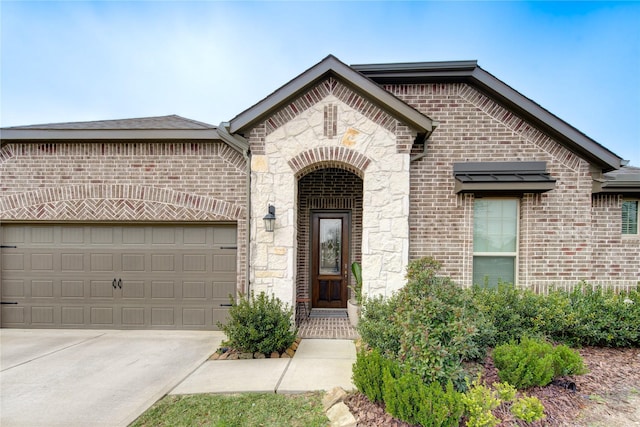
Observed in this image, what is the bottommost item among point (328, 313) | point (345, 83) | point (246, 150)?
point (328, 313)

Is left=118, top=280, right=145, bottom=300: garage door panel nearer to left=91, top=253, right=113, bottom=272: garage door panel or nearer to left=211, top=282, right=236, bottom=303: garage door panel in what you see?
left=91, top=253, right=113, bottom=272: garage door panel

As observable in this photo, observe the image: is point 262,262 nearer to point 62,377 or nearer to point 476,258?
point 62,377

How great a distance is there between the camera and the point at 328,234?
757 cm

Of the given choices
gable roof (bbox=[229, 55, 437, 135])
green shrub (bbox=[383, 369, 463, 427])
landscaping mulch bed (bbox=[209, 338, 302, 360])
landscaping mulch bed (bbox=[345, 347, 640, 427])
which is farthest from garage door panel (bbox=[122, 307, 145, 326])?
green shrub (bbox=[383, 369, 463, 427])

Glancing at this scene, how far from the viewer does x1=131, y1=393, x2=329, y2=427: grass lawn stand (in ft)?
10.1

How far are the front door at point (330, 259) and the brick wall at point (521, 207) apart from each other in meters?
1.95

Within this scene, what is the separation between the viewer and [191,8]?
10.4m

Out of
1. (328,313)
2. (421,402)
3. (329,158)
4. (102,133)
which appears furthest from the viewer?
(328,313)

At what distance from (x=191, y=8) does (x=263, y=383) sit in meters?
12.0

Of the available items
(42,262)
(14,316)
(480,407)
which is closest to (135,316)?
(42,262)

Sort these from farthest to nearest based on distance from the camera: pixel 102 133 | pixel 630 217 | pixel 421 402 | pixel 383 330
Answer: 1. pixel 630 217
2. pixel 102 133
3. pixel 383 330
4. pixel 421 402

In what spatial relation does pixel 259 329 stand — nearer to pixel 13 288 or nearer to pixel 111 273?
pixel 111 273

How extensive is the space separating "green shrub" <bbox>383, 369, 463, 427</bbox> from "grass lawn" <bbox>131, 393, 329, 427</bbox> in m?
0.75

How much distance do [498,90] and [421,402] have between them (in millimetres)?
5925
